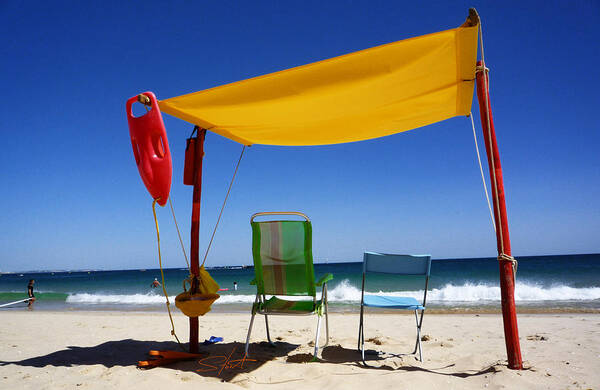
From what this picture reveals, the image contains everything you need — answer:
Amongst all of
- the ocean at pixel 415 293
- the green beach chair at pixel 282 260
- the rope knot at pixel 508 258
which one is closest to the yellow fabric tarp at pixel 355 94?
the green beach chair at pixel 282 260

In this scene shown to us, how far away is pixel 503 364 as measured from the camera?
2398mm

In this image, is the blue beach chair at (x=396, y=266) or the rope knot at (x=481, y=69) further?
A: the blue beach chair at (x=396, y=266)

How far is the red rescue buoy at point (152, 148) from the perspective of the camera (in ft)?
8.79

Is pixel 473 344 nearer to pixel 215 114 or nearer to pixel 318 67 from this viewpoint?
pixel 318 67

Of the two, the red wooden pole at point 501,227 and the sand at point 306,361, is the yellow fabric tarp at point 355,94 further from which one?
the sand at point 306,361

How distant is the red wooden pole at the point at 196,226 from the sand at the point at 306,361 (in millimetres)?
271

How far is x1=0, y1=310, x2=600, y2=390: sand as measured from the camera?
2.21m

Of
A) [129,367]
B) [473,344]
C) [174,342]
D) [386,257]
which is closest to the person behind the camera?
[129,367]

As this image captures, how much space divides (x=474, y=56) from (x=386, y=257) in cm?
169

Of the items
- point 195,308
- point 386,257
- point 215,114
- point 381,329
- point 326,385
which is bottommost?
point 381,329

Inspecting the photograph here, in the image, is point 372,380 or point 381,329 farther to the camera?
point 381,329

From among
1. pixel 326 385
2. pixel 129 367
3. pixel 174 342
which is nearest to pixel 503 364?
pixel 326 385

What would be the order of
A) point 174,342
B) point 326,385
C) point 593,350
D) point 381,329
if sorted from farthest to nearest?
point 381,329
point 174,342
point 593,350
point 326,385

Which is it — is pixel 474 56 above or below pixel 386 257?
above
